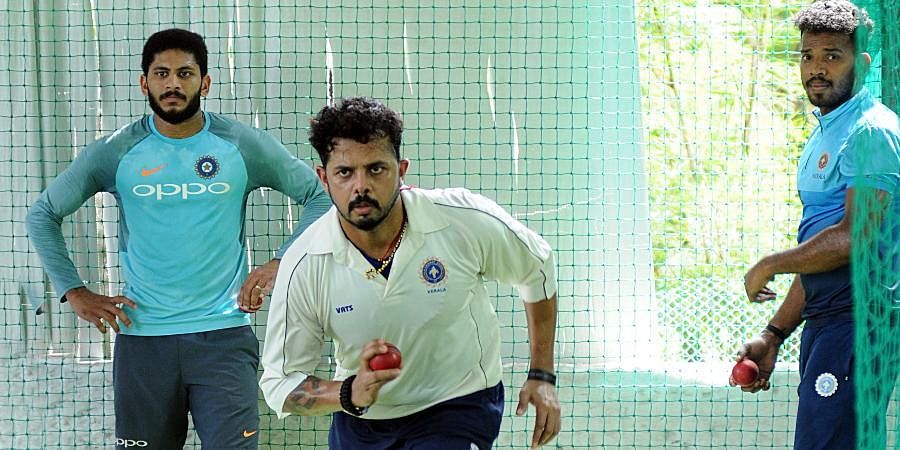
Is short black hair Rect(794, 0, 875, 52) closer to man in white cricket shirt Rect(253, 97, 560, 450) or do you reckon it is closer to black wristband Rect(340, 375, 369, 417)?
man in white cricket shirt Rect(253, 97, 560, 450)

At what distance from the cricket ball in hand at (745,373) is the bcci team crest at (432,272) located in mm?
1288

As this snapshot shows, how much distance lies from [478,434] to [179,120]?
2126 mm

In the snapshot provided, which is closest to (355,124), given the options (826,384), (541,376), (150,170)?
(541,376)

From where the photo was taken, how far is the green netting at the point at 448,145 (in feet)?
20.1

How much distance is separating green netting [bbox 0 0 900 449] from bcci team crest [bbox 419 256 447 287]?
246cm

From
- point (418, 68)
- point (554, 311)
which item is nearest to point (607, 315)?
point (418, 68)

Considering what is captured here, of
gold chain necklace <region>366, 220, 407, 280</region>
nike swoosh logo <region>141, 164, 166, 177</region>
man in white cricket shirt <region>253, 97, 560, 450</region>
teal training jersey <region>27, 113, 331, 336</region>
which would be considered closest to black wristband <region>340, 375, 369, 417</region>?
man in white cricket shirt <region>253, 97, 560, 450</region>

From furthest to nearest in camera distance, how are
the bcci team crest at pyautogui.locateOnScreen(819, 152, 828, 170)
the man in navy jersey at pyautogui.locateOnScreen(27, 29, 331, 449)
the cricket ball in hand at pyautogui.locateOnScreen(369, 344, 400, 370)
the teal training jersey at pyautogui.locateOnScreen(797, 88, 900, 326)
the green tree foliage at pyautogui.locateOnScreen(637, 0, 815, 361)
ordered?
the green tree foliage at pyautogui.locateOnScreen(637, 0, 815, 361), the man in navy jersey at pyautogui.locateOnScreen(27, 29, 331, 449), the bcci team crest at pyautogui.locateOnScreen(819, 152, 828, 170), the teal training jersey at pyautogui.locateOnScreen(797, 88, 900, 326), the cricket ball in hand at pyautogui.locateOnScreen(369, 344, 400, 370)

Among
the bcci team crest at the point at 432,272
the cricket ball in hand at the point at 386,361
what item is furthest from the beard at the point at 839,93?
the cricket ball in hand at the point at 386,361

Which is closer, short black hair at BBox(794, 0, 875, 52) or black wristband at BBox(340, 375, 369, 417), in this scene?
black wristband at BBox(340, 375, 369, 417)

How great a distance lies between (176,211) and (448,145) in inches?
64.6

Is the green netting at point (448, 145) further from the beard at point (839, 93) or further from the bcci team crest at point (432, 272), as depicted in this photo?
the bcci team crest at point (432, 272)

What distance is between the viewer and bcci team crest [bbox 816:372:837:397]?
421cm

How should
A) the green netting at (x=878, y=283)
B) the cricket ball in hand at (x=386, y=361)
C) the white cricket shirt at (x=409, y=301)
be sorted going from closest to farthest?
the cricket ball in hand at (x=386, y=361) < the green netting at (x=878, y=283) < the white cricket shirt at (x=409, y=301)
